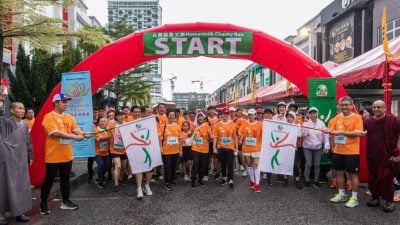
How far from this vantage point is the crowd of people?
6082mm

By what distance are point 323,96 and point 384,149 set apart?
7.85 ft

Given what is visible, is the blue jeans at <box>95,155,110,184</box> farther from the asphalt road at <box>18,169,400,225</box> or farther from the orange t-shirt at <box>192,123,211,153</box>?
the orange t-shirt at <box>192,123,211,153</box>

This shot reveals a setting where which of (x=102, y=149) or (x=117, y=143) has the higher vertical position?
(x=117, y=143)

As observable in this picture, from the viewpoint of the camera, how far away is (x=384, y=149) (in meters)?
6.57

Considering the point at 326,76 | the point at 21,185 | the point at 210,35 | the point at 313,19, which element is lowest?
the point at 21,185

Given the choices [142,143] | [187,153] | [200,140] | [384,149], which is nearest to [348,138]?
[384,149]

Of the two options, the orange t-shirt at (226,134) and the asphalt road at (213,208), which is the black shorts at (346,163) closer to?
the asphalt road at (213,208)

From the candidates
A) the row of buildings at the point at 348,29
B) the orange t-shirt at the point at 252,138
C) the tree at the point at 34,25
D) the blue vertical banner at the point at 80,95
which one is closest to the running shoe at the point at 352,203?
the orange t-shirt at the point at 252,138

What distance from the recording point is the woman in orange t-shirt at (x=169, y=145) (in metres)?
8.56

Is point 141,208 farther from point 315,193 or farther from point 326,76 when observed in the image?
point 326,76

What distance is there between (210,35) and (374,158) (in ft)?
14.3

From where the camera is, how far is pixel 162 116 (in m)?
9.65

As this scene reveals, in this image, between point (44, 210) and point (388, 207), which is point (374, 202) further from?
point (44, 210)

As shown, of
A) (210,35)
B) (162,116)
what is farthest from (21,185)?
(210,35)
